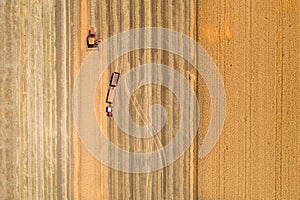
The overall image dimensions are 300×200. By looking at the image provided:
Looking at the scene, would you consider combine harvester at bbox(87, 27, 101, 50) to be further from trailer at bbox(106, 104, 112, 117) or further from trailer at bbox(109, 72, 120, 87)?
trailer at bbox(106, 104, 112, 117)

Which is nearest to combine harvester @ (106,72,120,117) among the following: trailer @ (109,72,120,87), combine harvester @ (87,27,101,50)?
trailer @ (109,72,120,87)

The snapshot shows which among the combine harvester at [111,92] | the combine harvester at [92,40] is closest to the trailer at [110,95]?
the combine harvester at [111,92]

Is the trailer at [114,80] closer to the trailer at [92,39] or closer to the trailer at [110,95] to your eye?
the trailer at [110,95]

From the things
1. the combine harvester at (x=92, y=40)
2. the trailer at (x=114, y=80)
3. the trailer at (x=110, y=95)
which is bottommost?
the trailer at (x=110, y=95)

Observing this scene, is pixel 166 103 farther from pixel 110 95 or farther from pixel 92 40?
pixel 92 40

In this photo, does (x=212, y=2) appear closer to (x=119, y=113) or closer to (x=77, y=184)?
(x=119, y=113)

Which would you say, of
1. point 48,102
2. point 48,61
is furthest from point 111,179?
point 48,61
